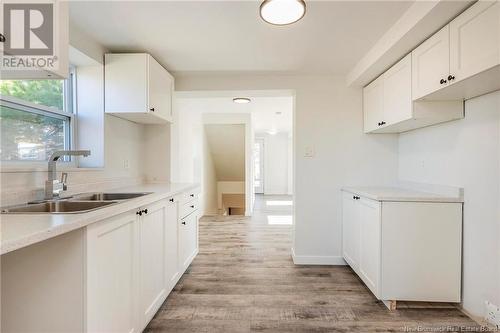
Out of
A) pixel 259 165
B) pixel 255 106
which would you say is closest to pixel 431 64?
pixel 255 106

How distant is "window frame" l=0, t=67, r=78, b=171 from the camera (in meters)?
1.55

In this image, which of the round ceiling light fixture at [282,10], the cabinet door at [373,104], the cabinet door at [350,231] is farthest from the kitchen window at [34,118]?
the cabinet door at [373,104]

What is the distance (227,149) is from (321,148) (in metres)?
3.84

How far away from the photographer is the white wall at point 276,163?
9180 mm

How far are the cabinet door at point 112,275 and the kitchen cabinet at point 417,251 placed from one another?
1.82 meters

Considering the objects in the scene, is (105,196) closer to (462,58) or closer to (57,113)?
(57,113)

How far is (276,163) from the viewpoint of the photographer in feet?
30.4

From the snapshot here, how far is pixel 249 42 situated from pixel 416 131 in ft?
6.11

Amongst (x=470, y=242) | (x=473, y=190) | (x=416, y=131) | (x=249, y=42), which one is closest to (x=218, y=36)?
(x=249, y=42)

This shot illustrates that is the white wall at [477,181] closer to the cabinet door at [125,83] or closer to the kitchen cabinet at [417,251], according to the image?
the kitchen cabinet at [417,251]

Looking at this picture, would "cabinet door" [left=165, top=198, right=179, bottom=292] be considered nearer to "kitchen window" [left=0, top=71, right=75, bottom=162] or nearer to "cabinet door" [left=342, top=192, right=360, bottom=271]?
"kitchen window" [left=0, top=71, right=75, bottom=162]

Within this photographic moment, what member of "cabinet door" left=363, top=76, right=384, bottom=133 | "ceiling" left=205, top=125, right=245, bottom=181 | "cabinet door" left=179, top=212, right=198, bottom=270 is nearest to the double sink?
"cabinet door" left=179, top=212, right=198, bottom=270

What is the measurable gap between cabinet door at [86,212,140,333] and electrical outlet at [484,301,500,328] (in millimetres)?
2334

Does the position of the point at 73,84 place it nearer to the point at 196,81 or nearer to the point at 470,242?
the point at 196,81
